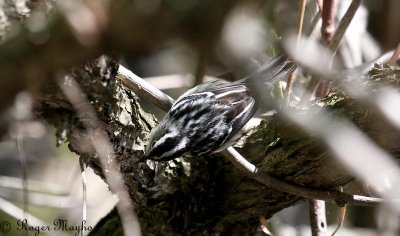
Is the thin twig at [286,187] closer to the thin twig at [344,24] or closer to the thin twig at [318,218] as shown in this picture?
the thin twig at [318,218]

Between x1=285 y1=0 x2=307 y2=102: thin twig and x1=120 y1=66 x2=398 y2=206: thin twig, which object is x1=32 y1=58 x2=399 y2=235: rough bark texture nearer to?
x1=120 y1=66 x2=398 y2=206: thin twig

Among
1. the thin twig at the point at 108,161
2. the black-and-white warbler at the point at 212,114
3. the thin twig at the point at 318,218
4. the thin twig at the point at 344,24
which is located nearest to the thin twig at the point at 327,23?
the thin twig at the point at 344,24

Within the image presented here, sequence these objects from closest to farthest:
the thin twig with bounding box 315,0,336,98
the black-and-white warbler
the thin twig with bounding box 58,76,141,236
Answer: the thin twig with bounding box 58,76,141,236, the black-and-white warbler, the thin twig with bounding box 315,0,336,98

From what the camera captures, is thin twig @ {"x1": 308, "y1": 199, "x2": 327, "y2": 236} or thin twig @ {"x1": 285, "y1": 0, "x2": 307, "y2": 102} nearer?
thin twig @ {"x1": 285, "y1": 0, "x2": 307, "y2": 102}

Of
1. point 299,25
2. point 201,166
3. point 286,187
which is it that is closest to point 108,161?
point 201,166

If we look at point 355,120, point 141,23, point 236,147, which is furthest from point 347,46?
point 141,23

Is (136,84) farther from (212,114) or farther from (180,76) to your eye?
(180,76)

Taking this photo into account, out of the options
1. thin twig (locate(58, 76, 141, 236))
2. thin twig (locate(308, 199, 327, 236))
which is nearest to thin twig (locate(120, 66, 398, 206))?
thin twig (locate(58, 76, 141, 236))

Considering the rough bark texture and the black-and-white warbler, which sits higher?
the black-and-white warbler
